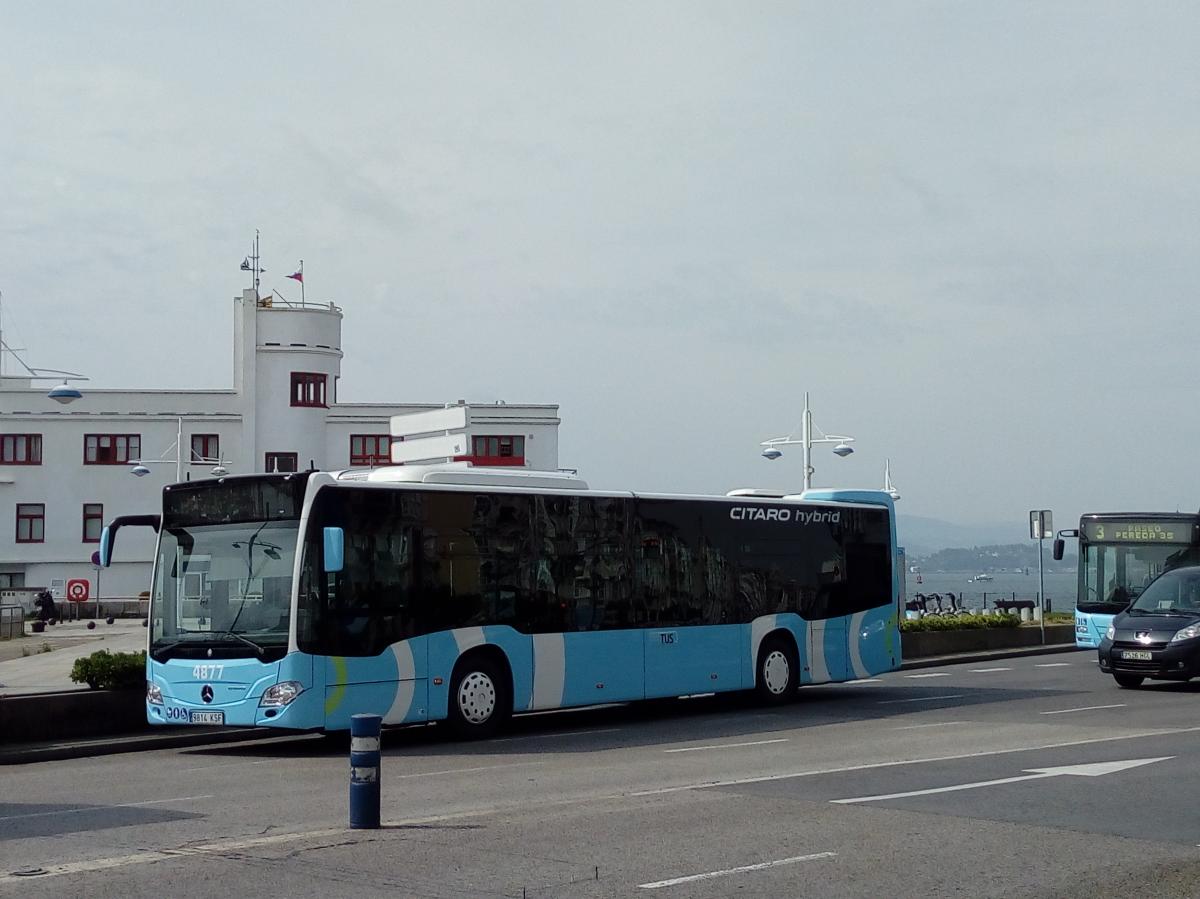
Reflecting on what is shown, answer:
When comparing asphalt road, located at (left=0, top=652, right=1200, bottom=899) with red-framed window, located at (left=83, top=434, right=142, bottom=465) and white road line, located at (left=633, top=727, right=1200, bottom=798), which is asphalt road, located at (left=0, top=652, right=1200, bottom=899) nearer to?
white road line, located at (left=633, top=727, right=1200, bottom=798)

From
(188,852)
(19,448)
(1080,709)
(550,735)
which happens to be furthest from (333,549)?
(19,448)

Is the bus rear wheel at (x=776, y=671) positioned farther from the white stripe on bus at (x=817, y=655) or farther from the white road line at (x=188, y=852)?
the white road line at (x=188, y=852)

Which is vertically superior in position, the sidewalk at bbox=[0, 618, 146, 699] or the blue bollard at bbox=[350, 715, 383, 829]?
the blue bollard at bbox=[350, 715, 383, 829]

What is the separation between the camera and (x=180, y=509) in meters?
17.9

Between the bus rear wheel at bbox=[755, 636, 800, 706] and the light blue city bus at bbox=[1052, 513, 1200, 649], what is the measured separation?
11.5 metres

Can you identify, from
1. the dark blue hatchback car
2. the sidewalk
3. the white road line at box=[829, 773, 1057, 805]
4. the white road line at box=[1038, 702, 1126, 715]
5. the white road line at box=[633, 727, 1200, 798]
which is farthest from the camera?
the sidewalk

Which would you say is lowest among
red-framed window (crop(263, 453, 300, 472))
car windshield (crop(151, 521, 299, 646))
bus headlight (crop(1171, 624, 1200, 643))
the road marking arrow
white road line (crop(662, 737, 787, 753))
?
white road line (crop(662, 737, 787, 753))

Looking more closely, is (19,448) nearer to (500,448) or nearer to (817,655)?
(500,448)

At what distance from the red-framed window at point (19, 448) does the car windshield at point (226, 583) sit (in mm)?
57224

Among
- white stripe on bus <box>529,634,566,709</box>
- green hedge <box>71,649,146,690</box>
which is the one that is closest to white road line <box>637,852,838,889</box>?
white stripe on bus <box>529,634,566,709</box>

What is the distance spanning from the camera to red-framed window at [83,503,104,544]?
2790 inches

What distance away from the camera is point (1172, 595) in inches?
976

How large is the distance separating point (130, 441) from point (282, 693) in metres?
58.1

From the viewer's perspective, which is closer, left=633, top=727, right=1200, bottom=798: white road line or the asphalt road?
the asphalt road
